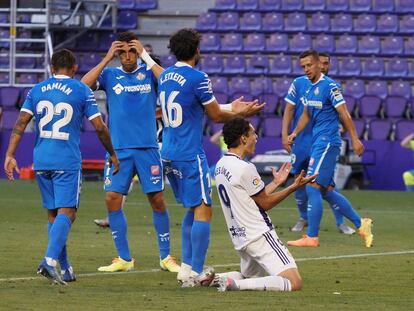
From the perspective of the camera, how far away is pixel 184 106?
10.5m

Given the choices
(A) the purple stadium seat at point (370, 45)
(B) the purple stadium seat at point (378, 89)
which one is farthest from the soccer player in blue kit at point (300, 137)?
(A) the purple stadium seat at point (370, 45)

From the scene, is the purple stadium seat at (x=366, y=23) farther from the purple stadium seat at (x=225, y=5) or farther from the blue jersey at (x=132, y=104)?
the blue jersey at (x=132, y=104)

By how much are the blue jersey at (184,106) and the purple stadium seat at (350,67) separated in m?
20.3

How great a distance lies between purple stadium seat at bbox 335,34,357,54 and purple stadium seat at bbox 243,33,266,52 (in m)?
1.90

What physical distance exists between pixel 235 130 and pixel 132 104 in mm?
1905

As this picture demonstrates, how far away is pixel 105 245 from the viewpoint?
46.0ft

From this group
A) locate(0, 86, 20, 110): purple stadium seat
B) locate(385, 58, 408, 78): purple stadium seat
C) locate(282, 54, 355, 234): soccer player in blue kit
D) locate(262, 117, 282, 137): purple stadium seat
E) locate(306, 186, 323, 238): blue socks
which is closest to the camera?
locate(306, 186, 323, 238): blue socks

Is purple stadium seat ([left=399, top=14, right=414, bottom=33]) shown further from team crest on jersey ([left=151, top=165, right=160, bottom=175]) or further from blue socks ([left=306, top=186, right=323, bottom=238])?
team crest on jersey ([left=151, top=165, right=160, bottom=175])

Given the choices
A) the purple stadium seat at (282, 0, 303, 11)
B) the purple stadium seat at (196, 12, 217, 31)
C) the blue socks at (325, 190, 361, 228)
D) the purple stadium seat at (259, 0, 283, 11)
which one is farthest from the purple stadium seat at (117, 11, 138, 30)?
the blue socks at (325, 190, 361, 228)

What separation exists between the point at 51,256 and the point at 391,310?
281 cm

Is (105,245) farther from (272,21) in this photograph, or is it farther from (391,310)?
(272,21)

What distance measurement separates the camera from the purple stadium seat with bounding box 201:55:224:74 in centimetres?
3136

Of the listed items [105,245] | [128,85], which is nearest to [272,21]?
[105,245]

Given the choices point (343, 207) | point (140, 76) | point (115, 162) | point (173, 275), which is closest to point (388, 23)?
point (343, 207)
